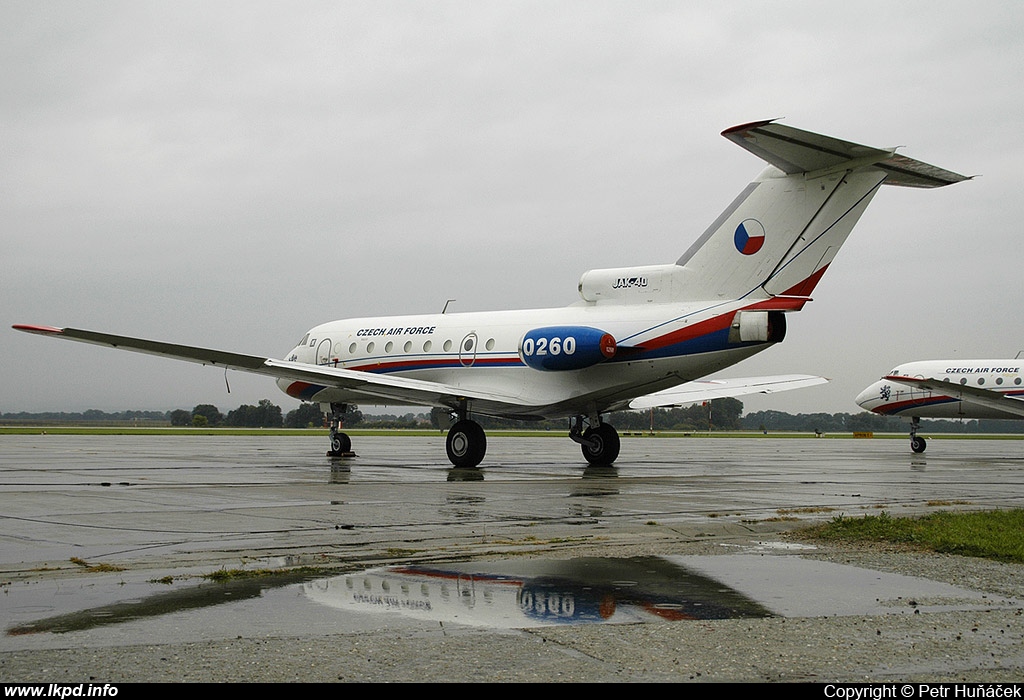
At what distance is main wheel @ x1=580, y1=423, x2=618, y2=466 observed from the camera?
78.3ft

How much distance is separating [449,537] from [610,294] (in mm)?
13320

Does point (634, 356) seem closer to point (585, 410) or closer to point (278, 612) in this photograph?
point (585, 410)

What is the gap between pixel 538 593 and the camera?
6.23 metres

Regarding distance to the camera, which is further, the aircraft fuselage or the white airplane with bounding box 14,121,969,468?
the aircraft fuselage

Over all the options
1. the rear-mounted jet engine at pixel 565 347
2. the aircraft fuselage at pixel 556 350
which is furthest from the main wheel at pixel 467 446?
the rear-mounted jet engine at pixel 565 347

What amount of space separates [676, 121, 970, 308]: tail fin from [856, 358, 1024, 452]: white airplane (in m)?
16.2

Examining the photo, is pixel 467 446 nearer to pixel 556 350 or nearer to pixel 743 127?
pixel 556 350

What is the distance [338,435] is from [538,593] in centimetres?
2066

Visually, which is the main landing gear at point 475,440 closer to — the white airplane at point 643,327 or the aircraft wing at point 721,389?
the white airplane at point 643,327

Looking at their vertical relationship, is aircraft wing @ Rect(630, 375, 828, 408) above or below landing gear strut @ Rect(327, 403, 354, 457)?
above

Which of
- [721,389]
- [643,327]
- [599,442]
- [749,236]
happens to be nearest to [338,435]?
[599,442]

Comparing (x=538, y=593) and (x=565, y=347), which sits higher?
(x=565, y=347)

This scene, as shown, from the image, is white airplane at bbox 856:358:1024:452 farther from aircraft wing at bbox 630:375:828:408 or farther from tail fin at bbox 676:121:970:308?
tail fin at bbox 676:121:970:308

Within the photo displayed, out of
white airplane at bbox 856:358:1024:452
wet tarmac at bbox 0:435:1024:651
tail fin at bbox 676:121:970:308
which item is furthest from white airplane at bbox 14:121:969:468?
white airplane at bbox 856:358:1024:452
